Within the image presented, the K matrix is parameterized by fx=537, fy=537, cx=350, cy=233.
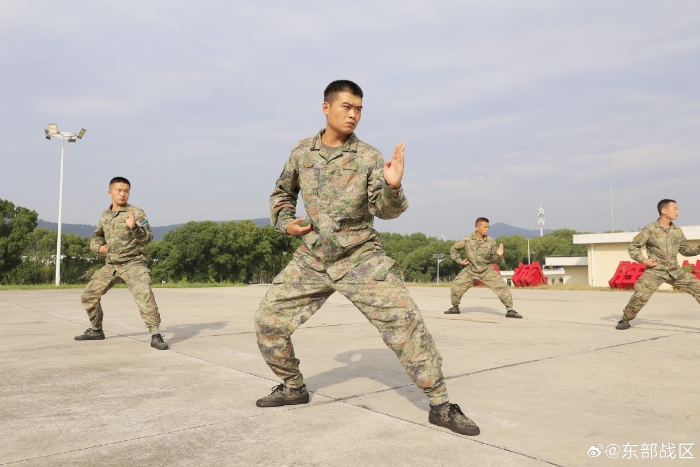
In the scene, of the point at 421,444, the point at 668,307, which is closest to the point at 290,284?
the point at 421,444

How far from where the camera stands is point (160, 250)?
55.2 meters

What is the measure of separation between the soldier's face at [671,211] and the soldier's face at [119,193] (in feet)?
22.9

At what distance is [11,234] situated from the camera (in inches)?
1663

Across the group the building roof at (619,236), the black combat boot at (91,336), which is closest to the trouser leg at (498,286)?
the black combat boot at (91,336)

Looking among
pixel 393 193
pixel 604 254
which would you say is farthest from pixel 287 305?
pixel 604 254

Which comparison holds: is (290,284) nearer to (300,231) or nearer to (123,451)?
(300,231)

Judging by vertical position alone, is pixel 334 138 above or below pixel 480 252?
above

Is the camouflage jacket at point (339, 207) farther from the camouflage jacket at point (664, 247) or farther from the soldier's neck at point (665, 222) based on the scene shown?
the soldier's neck at point (665, 222)

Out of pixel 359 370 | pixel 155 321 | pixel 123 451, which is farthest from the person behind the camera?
pixel 155 321

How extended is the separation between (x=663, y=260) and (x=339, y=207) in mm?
5769

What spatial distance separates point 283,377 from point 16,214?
4766cm

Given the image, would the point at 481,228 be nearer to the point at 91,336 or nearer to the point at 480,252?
the point at 480,252

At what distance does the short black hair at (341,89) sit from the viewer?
3314 mm

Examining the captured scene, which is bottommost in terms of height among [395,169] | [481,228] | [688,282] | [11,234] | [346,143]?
[688,282]
